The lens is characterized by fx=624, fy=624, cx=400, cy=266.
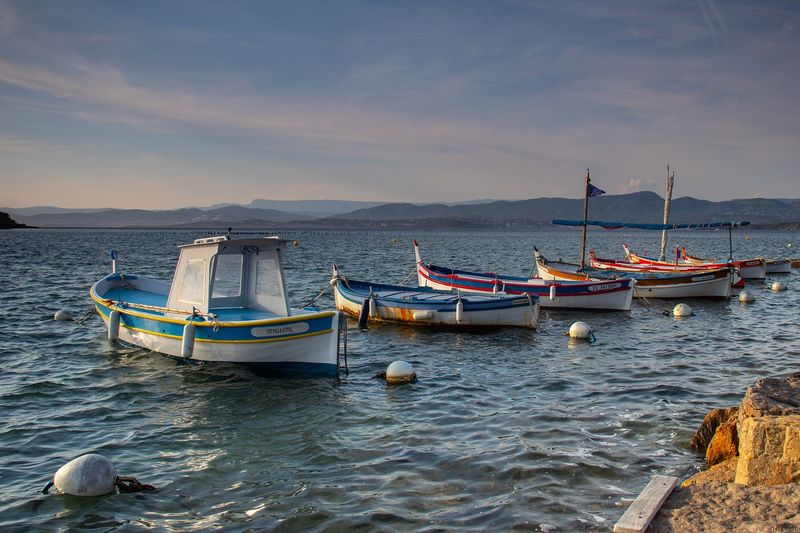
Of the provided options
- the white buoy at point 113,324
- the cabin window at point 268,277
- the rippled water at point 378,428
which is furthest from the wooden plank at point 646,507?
the white buoy at point 113,324

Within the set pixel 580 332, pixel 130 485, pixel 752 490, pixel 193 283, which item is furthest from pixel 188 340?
pixel 752 490

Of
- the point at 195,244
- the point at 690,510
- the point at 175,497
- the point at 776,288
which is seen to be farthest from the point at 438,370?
the point at 776,288

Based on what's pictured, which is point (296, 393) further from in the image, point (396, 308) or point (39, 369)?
point (396, 308)

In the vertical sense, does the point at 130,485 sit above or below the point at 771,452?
below

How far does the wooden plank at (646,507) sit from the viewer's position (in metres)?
6.50


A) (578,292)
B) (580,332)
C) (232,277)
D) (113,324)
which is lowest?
(580,332)

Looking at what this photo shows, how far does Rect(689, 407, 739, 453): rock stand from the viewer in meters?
10.2

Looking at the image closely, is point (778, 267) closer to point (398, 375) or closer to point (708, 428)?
point (398, 375)

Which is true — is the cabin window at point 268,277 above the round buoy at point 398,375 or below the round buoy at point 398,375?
above

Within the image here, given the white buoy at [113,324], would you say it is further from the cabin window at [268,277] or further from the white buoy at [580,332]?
the white buoy at [580,332]

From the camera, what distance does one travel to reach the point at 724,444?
9.28 metres

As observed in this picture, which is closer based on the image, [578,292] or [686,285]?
[578,292]

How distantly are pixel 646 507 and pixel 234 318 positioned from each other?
11.6 metres

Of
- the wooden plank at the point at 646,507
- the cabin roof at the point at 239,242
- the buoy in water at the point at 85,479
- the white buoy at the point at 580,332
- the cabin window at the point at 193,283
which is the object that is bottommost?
the buoy in water at the point at 85,479
